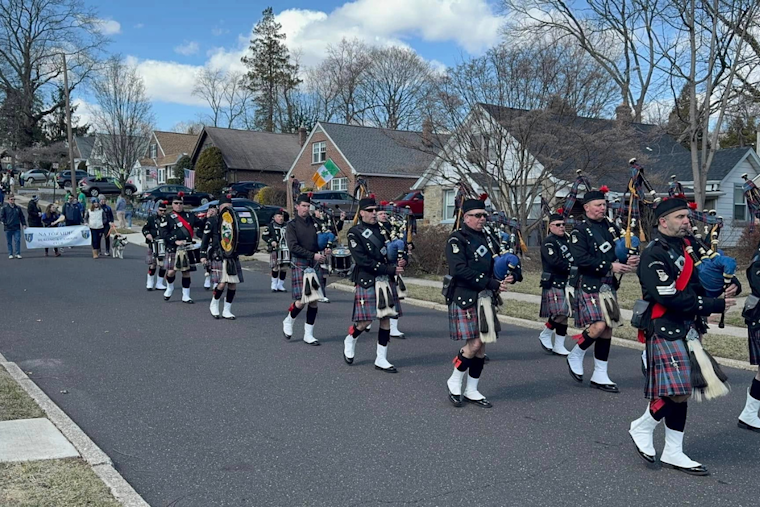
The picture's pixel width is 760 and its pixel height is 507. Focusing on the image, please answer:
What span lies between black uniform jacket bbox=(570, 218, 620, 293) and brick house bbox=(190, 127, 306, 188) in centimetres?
4445

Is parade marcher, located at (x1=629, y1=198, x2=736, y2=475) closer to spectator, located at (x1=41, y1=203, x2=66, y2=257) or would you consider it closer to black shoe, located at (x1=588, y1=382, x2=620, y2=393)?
black shoe, located at (x1=588, y1=382, x2=620, y2=393)

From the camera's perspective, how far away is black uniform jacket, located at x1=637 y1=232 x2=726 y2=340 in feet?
15.3

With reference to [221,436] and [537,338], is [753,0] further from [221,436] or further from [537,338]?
[221,436]

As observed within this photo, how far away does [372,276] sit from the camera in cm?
800

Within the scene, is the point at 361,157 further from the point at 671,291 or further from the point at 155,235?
the point at 671,291

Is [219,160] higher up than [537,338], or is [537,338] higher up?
[219,160]

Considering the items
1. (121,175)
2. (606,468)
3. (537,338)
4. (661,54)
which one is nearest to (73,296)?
(537,338)

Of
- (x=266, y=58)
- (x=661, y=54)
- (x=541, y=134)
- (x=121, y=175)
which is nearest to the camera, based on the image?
(x=541, y=134)

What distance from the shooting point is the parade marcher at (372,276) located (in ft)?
25.9

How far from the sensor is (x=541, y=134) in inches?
707

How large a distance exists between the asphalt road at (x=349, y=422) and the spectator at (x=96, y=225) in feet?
37.0

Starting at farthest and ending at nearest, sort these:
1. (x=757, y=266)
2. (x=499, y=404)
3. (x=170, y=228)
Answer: (x=170, y=228)
(x=499, y=404)
(x=757, y=266)

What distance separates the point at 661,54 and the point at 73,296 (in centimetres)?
1728

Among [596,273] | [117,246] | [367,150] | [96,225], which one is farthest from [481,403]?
[367,150]
